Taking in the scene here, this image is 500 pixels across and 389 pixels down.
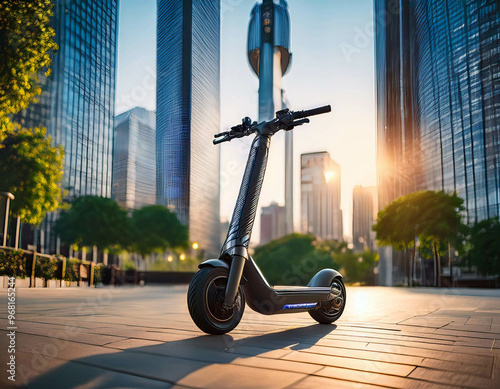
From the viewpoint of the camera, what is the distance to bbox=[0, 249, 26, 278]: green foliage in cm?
1337

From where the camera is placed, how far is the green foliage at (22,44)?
10062mm

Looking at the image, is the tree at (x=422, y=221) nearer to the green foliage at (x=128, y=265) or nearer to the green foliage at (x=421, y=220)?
the green foliage at (x=421, y=220)

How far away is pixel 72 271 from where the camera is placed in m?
19.7

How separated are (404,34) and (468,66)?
33.0 ft

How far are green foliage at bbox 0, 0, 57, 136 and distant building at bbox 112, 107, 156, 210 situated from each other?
5.80 metres

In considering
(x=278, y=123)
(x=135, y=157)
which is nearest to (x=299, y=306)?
(x=278, y=123)

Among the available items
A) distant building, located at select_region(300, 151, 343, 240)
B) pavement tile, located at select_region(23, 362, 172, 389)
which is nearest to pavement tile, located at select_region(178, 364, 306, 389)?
pavement tile, located at select_region(23, 362, 172, 389)

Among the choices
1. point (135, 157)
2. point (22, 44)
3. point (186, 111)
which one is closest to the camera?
point (186, 111)

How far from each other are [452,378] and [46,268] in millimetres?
16865

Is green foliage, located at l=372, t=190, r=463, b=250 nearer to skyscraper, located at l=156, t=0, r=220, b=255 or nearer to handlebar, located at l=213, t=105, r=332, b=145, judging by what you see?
skyscraper, located at l=156, t=0, r=220, b=255

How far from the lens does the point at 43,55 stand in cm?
1052

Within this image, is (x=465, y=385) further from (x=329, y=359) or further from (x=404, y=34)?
(x=404, y=34)

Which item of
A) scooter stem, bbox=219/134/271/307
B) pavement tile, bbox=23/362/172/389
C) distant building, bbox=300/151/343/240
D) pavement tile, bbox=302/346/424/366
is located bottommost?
pavement tile, bbox=302/346/424/366

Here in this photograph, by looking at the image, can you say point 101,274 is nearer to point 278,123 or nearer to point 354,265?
point 278,123
